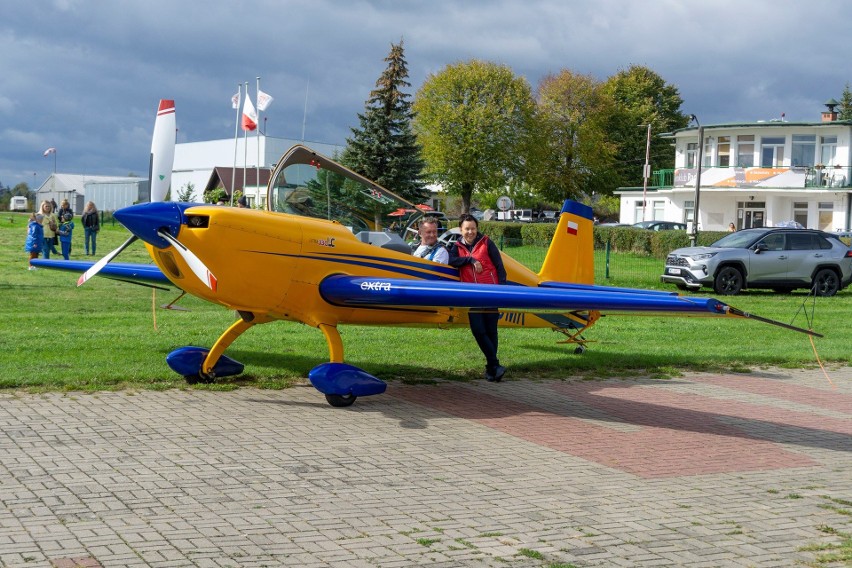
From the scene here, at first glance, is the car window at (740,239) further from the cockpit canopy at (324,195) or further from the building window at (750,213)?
the building window at (750,213)

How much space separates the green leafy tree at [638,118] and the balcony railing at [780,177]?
2236 centimetres

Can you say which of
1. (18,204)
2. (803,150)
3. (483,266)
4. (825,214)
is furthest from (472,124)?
(18,204)

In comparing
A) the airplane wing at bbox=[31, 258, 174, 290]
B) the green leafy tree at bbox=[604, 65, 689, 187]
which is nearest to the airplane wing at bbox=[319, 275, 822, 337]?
the airplane wing at bbox=[31, 258, 174, 290]

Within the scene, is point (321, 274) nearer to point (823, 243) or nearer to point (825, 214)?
point (823, 243)

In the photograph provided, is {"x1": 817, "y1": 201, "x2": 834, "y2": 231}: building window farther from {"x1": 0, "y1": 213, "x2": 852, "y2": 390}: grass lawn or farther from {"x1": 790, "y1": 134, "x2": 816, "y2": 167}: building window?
{"x1": 0, "y1": 213, "x2": 852, "y2": 390}: grass lawn

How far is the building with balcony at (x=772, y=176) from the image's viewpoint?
51.7 meters

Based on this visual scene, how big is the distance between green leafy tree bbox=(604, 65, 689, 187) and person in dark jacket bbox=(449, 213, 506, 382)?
223 feet

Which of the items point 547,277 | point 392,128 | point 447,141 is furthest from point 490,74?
point 547,277

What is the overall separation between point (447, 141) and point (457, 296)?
5650 cm

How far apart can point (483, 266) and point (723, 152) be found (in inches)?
1928

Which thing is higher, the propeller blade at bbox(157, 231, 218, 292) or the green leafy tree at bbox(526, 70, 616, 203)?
the green leafy tree at bbox(526, 70, 616, 203)

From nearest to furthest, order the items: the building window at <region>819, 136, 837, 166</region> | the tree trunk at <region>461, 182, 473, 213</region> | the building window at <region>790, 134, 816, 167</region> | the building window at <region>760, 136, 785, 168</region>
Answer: the building window at <region>819, 136, 837, 166</region>, the building window at <region>790, 134, 816, 167</region>, the building window at <region>760, 136, 785, 168</region>, the tree trunk at <region>461, 182, 473, 213</region>

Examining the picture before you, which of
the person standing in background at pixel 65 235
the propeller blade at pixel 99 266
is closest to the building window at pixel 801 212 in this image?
the person standing in background at pixel 65 235

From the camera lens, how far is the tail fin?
12.5m
